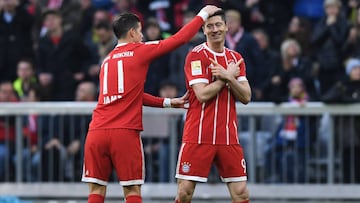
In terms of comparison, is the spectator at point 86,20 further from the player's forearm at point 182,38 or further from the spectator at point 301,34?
the player's forearm at point 182,38

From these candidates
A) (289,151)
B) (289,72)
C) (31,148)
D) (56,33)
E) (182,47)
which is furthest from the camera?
(56,33)

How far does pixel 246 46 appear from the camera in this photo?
61.8 feet

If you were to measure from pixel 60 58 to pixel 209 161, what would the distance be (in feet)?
23.2

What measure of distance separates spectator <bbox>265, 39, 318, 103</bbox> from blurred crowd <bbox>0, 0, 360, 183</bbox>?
0.05 feet

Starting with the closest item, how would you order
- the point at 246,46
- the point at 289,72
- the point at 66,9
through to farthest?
the point at 289,72, the point at 246,46, the point at 66,9

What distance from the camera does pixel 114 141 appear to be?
520 inches

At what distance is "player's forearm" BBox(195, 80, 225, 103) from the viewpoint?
13.2 meters

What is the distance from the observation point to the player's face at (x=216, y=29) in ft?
43.8

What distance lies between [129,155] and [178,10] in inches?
314

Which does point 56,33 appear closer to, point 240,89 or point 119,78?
point 119,78

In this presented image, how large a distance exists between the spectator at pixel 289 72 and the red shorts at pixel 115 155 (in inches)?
215

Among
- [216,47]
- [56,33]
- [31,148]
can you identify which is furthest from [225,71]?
[56,33]

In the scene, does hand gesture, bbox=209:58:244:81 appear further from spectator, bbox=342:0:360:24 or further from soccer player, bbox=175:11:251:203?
spectator, bbox=342:0:360:24

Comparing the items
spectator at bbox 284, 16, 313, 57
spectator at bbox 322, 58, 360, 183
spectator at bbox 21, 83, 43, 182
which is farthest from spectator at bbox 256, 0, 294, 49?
→ spectator at bbox 21, 83, 43, 182
